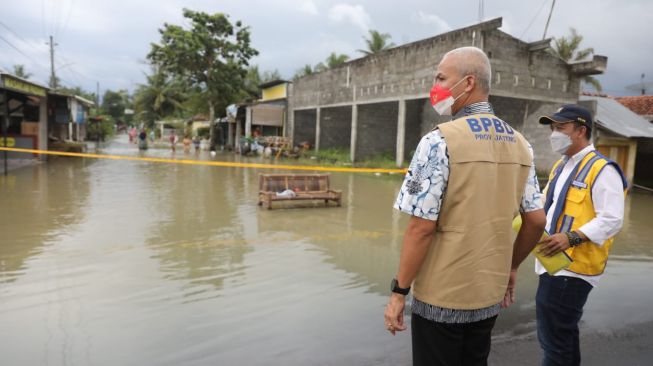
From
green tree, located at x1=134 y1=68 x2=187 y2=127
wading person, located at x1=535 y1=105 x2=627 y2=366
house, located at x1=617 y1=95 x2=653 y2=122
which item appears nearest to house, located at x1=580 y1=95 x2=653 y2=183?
house, located at x1=617 y1=95 x2=653 y2=122

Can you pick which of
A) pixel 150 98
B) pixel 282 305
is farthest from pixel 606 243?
pixel 150 98

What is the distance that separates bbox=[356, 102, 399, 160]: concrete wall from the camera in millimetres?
20625

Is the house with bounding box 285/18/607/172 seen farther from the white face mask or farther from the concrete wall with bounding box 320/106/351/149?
the white face mask

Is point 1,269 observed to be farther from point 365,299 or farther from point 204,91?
point 204,91

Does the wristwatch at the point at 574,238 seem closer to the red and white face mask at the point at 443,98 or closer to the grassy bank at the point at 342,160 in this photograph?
the red and white face mask at the point at 443,98

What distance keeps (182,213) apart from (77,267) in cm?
344

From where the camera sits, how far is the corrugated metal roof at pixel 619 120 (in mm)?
15000

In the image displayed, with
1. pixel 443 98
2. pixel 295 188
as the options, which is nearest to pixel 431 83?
pixel 295 188

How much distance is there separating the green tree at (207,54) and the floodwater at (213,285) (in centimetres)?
2049

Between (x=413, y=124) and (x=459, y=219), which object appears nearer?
→ (x=459, y=219)

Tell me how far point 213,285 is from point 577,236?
356 cm

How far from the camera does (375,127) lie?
20.8 metres

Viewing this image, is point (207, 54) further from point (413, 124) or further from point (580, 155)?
point (580, 155)

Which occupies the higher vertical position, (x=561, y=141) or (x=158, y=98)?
(x=158, y=98)
